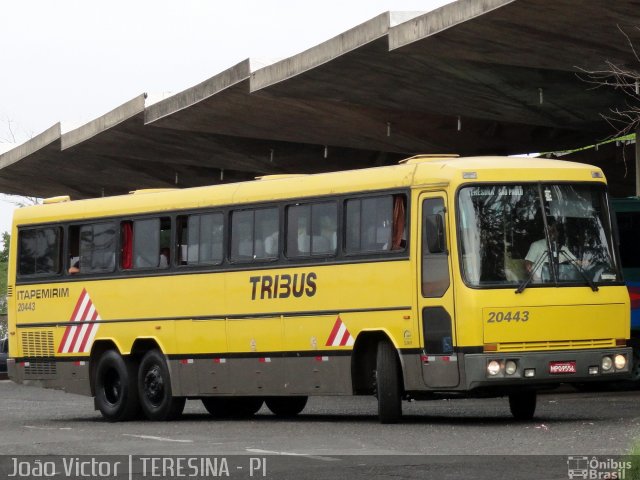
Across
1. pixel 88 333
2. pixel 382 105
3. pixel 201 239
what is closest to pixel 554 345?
pixel 201 239

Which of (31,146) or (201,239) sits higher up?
(31,146)

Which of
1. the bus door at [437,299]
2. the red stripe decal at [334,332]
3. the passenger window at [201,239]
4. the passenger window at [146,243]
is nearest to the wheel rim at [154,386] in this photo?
the passenger window at [146,243]

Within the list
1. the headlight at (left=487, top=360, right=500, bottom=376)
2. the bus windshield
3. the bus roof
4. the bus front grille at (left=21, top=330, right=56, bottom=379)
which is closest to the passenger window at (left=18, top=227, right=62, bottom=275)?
the bus roof

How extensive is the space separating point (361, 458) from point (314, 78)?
21906mm

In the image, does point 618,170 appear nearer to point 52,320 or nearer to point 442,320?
point 52,320

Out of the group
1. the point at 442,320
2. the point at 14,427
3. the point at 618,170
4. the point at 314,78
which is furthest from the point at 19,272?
the point at 618,170

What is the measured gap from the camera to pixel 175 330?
23141mm

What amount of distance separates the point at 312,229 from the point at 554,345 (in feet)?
12.2

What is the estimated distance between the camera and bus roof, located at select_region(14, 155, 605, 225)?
19547 millimetres

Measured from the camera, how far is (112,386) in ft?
79.5

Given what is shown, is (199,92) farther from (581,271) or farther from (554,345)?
(554,345)

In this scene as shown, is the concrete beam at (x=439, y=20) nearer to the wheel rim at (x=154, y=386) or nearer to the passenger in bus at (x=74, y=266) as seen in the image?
the passenger in bus at (x=74, y=266)

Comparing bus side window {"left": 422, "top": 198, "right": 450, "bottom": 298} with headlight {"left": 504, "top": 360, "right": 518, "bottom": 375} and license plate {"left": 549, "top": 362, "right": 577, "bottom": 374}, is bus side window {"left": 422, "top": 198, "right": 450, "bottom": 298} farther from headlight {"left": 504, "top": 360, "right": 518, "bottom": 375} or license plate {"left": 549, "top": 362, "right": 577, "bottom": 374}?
license plate {"left": 549, "top": 362, "right": 577, "bottom": 374}

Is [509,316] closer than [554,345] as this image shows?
Yes
